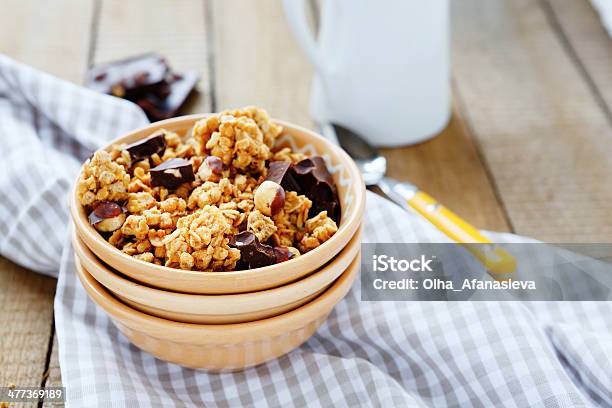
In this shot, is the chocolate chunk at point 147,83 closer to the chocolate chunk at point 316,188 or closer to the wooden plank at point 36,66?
the wooden plank at point 36,66

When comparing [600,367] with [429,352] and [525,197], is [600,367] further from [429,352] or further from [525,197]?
[525,197]

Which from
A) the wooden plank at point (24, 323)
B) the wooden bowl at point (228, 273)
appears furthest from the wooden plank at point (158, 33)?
the wooden bowl at point (228, 273)

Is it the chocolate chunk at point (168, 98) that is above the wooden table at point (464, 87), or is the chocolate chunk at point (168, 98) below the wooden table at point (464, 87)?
above

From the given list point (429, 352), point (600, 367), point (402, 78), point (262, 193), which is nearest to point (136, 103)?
point (402, 78)

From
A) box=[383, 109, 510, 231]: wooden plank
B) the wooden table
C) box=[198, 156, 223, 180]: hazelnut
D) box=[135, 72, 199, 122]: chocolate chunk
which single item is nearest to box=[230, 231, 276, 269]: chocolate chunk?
box=[198, 156, 223, 180]: hazelnut

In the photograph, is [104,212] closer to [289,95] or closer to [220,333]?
[220,333]

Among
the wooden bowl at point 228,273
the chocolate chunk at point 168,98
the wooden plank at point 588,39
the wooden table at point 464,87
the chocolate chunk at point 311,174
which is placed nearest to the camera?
the wooden bowl at point 228,273

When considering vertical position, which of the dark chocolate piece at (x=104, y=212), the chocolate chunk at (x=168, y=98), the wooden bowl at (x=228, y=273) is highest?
the dark chocolate piece at (x=104, y=212)

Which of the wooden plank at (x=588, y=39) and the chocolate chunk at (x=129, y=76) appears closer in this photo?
the chocolate chunk at (x=129, y=76)

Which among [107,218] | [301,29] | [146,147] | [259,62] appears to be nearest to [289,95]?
[259,62]
